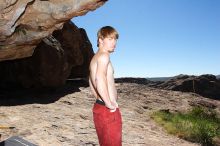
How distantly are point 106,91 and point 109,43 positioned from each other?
24.5 inches

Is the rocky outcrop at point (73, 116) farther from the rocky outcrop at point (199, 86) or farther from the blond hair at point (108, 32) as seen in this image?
the rocky outcrop at point (199, 86)

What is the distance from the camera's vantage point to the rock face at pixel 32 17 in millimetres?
7730

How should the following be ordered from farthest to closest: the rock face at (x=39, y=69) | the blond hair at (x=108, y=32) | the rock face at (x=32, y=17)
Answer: the rock face at (x=39, y=69), the rock face at (x=32, y=17), the blond hair at (x=108, y=32)

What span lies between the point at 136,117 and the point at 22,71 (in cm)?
476

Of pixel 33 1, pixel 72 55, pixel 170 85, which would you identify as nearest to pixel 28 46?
pixel 33 1

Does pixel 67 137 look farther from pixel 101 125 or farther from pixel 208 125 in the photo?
pixel 208 125

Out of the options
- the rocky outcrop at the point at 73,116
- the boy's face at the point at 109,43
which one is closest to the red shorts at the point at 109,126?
the boy's face at the point at 109,43

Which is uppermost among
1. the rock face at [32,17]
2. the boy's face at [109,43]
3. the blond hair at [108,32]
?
the rock face at [32,17]

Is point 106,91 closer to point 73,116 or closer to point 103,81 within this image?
point 103,81

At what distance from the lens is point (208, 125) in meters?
11.0

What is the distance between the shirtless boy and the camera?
420cm

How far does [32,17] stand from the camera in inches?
332

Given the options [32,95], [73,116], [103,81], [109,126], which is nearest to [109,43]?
[103,81]

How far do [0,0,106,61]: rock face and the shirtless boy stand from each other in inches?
152
